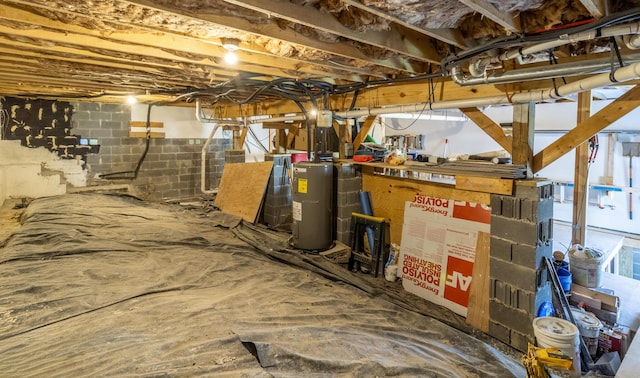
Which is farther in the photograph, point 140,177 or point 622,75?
point 140,177

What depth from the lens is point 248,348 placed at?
6.12 feet

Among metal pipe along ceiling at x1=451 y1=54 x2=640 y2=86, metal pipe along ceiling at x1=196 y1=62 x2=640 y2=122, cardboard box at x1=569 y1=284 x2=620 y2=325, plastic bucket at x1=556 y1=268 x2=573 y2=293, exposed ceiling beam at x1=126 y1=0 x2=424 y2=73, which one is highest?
exposed ceiling beam at x1=126 y1=0 x2=424 y2=73

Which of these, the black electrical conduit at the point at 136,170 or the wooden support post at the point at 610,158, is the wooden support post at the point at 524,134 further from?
the black electrical conduit at the point at 136,170

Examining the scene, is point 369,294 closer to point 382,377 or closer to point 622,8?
point 382,377

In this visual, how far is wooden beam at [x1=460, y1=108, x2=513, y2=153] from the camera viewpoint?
9.37 feet

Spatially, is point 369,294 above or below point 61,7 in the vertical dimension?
below

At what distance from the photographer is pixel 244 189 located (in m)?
5.60

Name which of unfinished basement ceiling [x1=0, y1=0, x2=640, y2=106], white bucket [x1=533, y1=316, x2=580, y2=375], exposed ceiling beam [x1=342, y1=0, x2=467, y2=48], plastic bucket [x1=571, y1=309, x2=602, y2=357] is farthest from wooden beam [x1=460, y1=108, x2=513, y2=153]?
plastic bucket [x1=571, y1=309, x2=602, y2=357]

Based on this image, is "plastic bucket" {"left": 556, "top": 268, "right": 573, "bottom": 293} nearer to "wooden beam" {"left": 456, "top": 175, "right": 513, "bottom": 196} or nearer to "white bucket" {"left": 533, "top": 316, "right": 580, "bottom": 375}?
"white bucket" {"left": 533, "top": 316, "right": 580, "bottom": 375}

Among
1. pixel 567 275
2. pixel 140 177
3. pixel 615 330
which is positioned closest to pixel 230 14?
pixel 567 275

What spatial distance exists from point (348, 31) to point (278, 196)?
3.58 meters

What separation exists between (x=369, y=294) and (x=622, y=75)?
2.22m

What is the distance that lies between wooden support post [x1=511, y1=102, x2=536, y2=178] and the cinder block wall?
5.87m

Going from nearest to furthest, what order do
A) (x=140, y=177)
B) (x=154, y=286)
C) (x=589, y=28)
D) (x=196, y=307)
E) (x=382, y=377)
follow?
1. (x=589, y=28)
2. (x=382, y=377)
3. (x=196, y=307)
4. (x=154, y=286)
5. (x=140, y=177)
